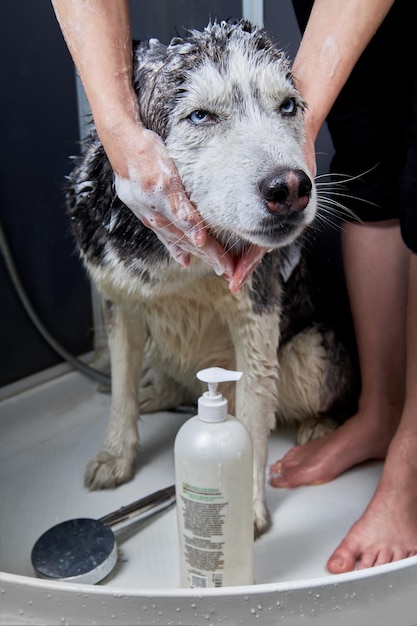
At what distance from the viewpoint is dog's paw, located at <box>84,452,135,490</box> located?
4.35 ft

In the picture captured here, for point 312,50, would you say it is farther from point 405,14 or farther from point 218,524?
→ point 218,524

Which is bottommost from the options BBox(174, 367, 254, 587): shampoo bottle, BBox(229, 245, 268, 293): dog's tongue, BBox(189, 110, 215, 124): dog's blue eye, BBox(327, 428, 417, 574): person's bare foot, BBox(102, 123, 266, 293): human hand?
BBox(327, 428, 417, 574): person's bare foot

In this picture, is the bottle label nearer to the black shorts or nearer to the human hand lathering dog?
the human hand lathering dog

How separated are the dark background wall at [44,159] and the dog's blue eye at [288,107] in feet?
0.54

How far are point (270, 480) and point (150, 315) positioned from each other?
0.42 metres

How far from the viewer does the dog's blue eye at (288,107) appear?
0.93 m

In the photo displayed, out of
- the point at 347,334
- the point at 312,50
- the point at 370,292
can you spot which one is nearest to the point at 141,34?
the point at 312,50

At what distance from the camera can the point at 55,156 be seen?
1467 millimetres

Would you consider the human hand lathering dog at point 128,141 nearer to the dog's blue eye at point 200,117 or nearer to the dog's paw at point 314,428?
the dog's blue eye at point 200,117

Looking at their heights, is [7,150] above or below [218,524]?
above

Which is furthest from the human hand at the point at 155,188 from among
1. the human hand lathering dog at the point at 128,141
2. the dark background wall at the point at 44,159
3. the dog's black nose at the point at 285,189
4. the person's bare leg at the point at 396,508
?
the person's bare leg at the point at 396,508

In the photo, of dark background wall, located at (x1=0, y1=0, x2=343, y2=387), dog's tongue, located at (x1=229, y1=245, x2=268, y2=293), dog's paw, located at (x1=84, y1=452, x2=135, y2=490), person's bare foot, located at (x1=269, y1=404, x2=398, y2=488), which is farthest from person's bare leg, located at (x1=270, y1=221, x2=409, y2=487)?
dog's tongue, located at (x1=229, y1=245, x2=268, y2=293)

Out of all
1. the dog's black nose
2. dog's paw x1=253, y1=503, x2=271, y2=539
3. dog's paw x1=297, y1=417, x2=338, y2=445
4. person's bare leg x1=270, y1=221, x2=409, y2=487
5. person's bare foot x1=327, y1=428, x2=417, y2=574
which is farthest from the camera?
dog's paw x1=297, y1=417, x2=338, y2=445

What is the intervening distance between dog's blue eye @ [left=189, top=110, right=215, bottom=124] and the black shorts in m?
0.42
